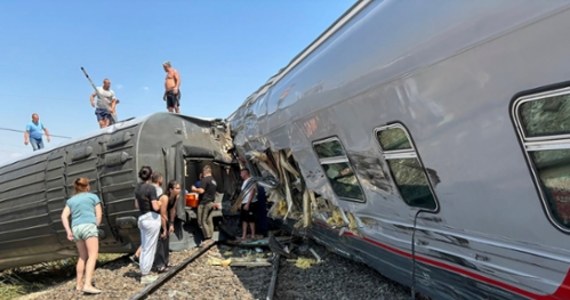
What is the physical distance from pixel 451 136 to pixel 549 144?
1.93 ft

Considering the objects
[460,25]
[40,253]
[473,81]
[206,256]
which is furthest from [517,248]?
[40,253]

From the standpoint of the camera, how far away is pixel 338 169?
4.32 m

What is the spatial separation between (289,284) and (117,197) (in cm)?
350

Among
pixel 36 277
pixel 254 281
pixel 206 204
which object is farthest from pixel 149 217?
pixel 36 277

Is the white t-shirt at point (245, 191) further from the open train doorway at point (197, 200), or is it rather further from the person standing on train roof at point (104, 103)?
the person standing on train roof at point (104, 103)

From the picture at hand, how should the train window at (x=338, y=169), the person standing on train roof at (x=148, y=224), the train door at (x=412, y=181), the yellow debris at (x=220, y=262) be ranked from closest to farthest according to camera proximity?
the train door at (x=412, y=181), the train window at (x=338, y=169), the person standing on train roof at (x=148, y=224), the yellow debris at (x=220, y=262)

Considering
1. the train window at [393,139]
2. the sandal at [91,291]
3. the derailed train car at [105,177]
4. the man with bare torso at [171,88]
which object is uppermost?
the man with bare torso at [171,88]

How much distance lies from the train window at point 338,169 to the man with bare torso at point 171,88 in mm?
6944

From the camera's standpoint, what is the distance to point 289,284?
5.80m

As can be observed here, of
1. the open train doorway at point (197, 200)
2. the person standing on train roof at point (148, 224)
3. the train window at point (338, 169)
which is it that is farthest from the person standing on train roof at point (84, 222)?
the train window at point (338, 169)

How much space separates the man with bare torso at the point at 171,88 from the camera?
10.6m

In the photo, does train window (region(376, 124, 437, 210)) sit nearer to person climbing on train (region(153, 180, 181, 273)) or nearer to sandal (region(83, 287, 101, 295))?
person climbing on train (region(153, 180, 181, 273))

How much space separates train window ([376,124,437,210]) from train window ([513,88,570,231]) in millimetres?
863

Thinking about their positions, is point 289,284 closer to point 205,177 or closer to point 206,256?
point 206,256
